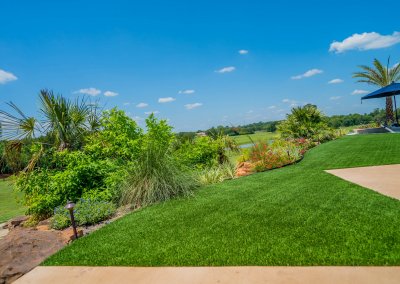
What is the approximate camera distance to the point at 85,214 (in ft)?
18.6

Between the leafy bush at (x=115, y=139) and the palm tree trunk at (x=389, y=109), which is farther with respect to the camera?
the palm tree trunk at (x=389, y=109)

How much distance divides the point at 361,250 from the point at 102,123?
27.1 ft

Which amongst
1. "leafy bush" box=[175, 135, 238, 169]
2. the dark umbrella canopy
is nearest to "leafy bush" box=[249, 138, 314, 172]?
"leafy bush" box=[175, 135, 238, 169]

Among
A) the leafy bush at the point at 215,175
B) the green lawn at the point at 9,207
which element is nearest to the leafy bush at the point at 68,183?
the leafy bush at the point at 215,175

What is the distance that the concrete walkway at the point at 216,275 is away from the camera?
8.75 ft

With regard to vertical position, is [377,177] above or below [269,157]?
below

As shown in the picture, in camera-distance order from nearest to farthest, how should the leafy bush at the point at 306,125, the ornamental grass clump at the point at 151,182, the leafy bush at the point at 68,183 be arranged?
the leafy bush at the point at 68,183
the ornamental grass clump at the point at 151,182
the leafy bush at the point at 306,125

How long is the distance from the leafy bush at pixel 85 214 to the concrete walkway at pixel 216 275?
1.95m

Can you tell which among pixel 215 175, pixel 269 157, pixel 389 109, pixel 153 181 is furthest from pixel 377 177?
pixel 389 109

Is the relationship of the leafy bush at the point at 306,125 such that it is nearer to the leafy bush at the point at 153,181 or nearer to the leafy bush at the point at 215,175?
the leafy bush at the point at 215,175

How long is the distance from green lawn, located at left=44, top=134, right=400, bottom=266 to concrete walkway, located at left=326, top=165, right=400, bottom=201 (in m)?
0.35

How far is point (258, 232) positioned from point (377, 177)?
4.55 metres

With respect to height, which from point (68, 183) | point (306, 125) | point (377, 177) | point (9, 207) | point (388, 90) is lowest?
point (9, 207)

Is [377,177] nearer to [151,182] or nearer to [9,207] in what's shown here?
[151,182]
